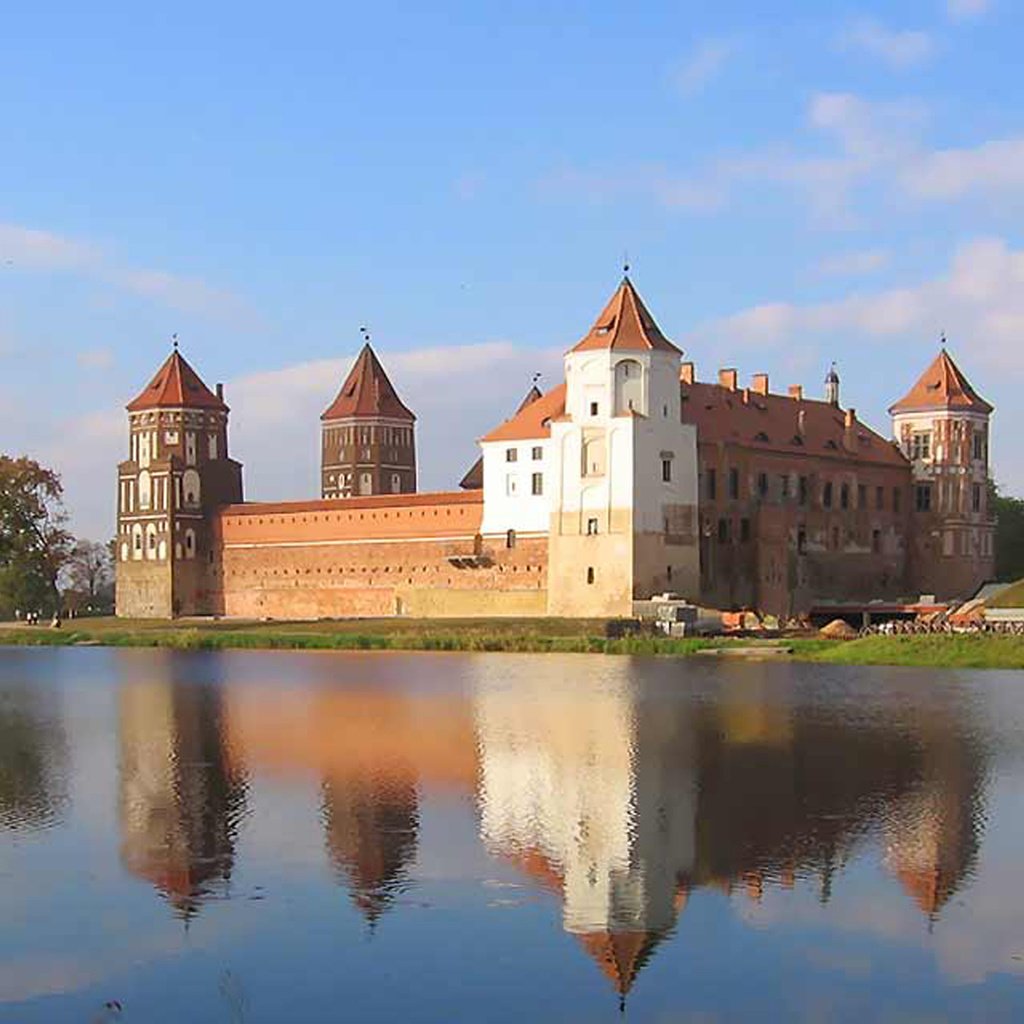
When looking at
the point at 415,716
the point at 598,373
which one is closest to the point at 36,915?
the point at 415,716

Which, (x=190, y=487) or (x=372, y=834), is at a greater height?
(x=190, y=487)

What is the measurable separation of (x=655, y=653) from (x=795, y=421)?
20.8 meters

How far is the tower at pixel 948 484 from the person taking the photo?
202ft

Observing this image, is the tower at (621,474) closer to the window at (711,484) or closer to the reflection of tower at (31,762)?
the window at (711,484)

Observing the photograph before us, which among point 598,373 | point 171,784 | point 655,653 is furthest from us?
point 598,373

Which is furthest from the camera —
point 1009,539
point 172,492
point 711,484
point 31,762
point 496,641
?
point 1009,539

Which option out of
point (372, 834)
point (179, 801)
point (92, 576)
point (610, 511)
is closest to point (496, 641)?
point (610, 511)

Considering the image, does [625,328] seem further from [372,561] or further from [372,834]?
[372,834]

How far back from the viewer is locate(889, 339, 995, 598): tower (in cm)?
6153

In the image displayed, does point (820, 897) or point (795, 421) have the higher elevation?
point (795, 421)

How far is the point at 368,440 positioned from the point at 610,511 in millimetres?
25061

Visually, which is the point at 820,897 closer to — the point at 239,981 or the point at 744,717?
the point at 239,981

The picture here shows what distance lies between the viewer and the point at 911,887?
1249cm

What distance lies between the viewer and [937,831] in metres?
14.7
